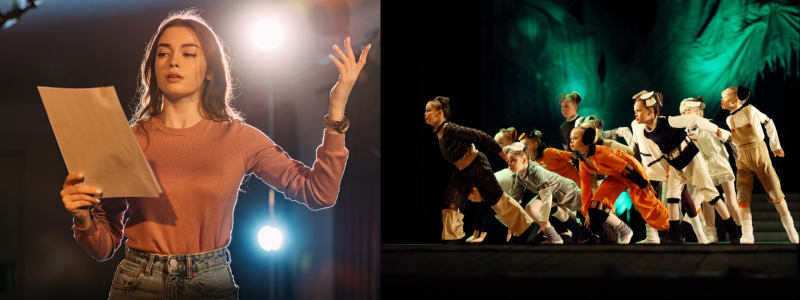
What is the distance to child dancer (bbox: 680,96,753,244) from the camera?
4824 mm

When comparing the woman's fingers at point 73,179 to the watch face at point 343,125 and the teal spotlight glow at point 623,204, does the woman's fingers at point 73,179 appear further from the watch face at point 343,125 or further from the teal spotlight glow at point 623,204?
the teal spotlight glow at point 623,204

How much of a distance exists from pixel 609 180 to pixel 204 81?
145 inches

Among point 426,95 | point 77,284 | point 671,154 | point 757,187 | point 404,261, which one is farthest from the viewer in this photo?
point 757,187

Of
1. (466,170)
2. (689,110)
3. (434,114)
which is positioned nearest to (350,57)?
(434,114)

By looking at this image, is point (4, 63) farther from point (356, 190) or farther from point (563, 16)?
point (563, 16)

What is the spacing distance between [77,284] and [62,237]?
201mm

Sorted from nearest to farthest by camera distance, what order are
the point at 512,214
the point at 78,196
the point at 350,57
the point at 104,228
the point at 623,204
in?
the point at 78,196, the point at 104,228, the point at 350,57, the point at 512,214, the point at 623,204

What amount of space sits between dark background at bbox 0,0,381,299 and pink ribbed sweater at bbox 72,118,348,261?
94 millimetres

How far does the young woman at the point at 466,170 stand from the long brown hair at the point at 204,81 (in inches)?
99.9

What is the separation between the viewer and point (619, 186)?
4559 mm

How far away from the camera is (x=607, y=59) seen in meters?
6.18

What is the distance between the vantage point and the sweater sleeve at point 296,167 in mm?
2072

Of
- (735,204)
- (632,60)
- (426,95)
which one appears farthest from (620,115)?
(426,95)

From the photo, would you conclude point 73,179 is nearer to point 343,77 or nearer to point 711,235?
point 343,77
